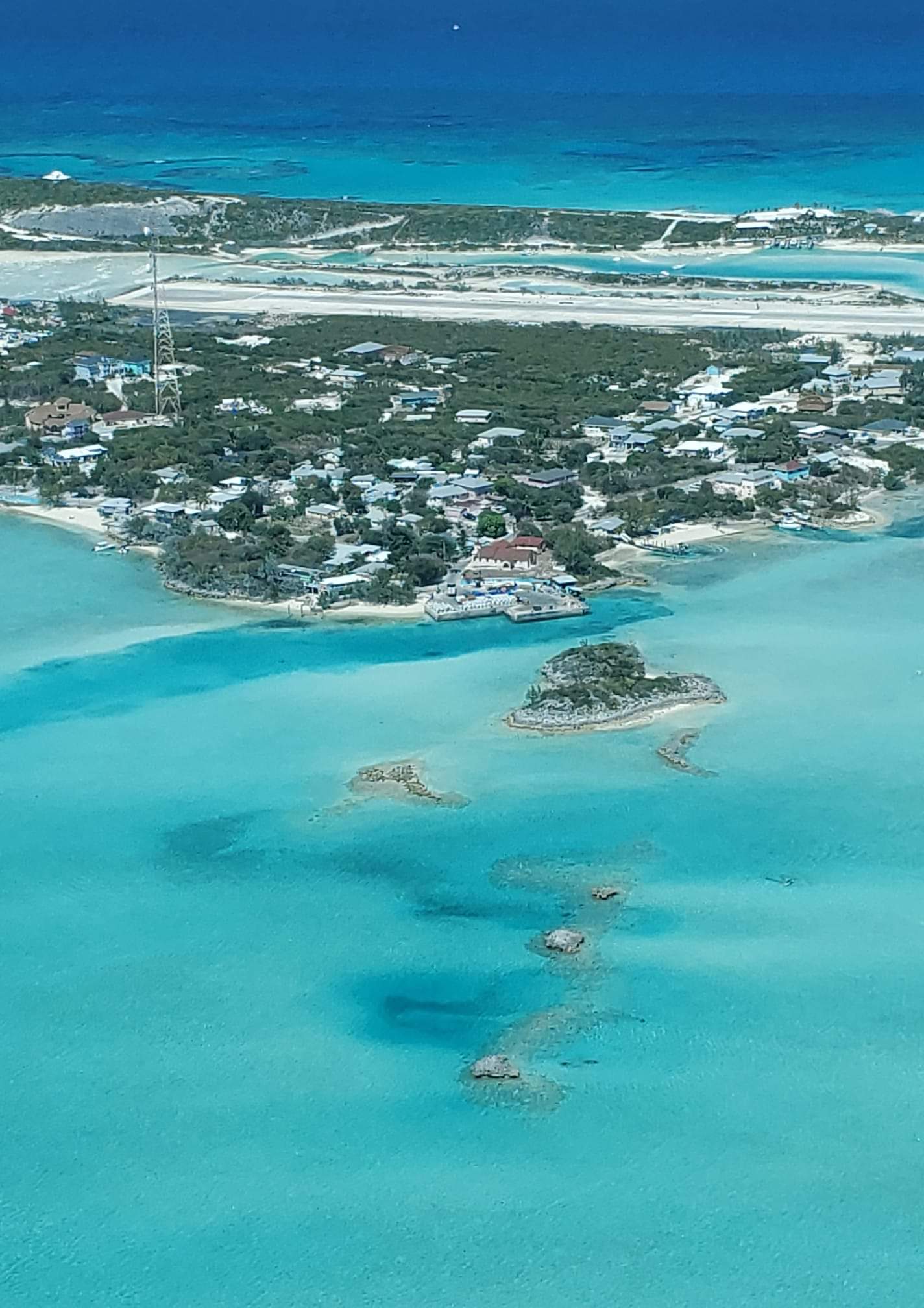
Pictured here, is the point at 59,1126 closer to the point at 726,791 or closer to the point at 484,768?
the point at 484,768

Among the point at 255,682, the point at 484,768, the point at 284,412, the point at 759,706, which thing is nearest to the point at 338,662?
the point at 255,682

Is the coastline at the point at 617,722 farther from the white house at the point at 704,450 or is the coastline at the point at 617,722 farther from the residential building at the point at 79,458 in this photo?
the residential building at the point at 79,458

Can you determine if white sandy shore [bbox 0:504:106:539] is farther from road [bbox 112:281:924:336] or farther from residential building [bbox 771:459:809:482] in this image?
road [bbox 112:281:924:336]

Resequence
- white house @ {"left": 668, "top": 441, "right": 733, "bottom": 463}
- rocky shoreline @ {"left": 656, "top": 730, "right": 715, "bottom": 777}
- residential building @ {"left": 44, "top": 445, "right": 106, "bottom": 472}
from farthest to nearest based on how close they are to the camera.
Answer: residential building @ {"left": 44, "top": 445, "right": 106, "bottom": 472}
white house @ {"left": 668, "top": 441, "right": 733, "bottom": 463}
rocky shoreline @ {"left": 656, "top": 730, "right": 715, "bottom": 777}

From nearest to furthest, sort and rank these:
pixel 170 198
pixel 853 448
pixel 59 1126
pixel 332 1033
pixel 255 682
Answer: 1. pixel 59 1126
2. pixel 332 1033
3. pixel 255 682
4. pixel 853 448
5. pixel 170 198

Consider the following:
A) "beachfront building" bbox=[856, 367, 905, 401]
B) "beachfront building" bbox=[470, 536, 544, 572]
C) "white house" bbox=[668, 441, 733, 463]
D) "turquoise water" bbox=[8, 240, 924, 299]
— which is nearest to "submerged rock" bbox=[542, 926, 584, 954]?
"beachfront building" bbox=[470, 536, 544, 572]

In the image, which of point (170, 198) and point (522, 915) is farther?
point (170, 198)

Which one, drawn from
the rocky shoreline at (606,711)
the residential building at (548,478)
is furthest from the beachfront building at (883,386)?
the rocky shoreline at (606,711)

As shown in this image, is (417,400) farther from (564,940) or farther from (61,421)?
(564,940)
